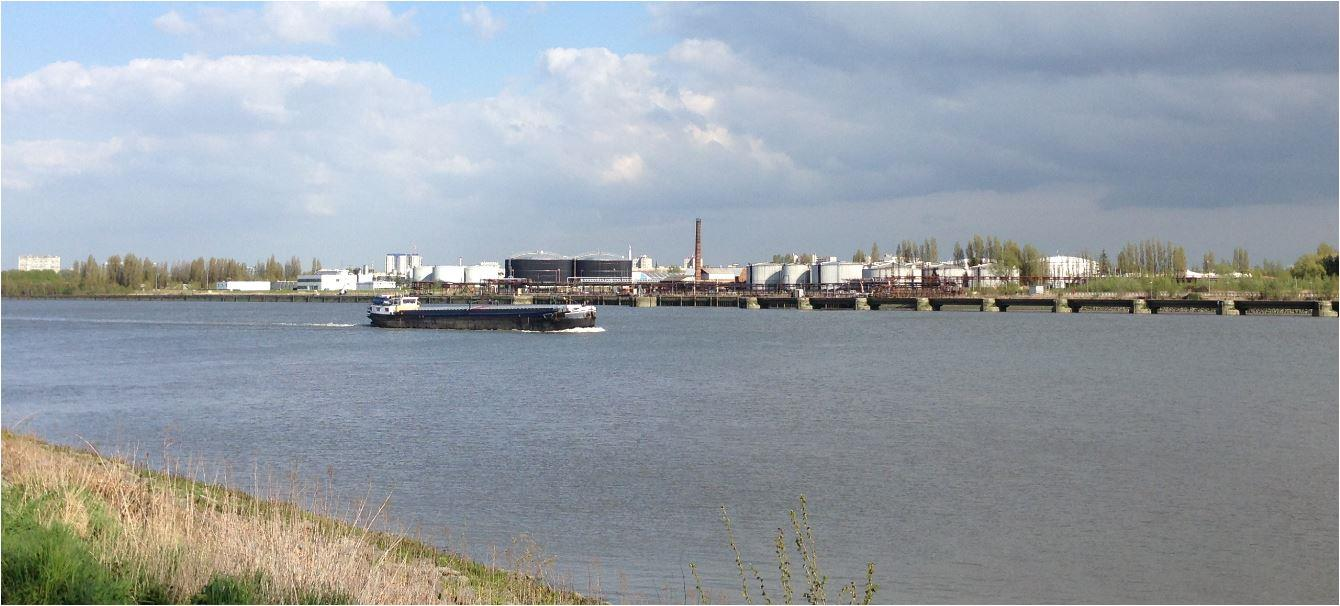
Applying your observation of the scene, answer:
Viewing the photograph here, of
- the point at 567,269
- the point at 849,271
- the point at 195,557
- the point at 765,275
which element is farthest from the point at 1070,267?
the point at 195,557

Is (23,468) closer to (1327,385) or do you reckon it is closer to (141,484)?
(141,484)

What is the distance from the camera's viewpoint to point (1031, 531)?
1547 cm

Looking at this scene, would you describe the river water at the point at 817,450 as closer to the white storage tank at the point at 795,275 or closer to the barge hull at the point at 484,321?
the barge hull at the point at 484,321

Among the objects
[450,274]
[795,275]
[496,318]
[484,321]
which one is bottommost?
[484,321]

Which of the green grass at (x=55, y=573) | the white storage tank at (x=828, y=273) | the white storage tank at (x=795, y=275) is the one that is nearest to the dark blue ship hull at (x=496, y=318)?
the green grass at (x=55, y=573)

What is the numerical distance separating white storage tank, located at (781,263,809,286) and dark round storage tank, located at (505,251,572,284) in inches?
1418

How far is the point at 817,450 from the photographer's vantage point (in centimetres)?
2269

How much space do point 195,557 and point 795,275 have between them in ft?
487

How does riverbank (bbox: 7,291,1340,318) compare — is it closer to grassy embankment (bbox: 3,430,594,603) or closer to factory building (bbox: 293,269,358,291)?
factory building (bbox: 293,269,358,291)

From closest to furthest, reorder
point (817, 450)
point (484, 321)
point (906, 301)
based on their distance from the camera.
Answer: point (817, 450) < point (484, 321) < point (906, 301)

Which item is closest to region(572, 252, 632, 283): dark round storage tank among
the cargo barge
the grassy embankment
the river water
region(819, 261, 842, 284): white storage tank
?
region(819, 261, 842, 284): white storage tank

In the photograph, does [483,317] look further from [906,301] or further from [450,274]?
[450,274]

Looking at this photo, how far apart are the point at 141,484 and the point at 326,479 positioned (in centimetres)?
526

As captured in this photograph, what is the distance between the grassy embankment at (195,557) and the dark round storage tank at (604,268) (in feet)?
530
